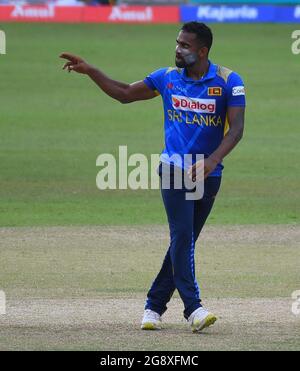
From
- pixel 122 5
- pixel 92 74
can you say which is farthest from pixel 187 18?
pixel 92 74

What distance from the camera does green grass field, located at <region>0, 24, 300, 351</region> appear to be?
940 centimetres

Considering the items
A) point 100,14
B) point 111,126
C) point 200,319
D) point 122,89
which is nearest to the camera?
point 200,319

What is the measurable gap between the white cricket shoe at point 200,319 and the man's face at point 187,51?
5.98ft

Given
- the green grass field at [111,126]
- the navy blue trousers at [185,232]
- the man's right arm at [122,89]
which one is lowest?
the navy blue trousers at [185,232]

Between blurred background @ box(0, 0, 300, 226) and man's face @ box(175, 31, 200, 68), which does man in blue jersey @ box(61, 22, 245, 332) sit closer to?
man's face @ box(175, 31, 200, 68)

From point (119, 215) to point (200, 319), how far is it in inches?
282

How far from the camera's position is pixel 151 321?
9242mm

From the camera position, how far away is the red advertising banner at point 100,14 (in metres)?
39.1

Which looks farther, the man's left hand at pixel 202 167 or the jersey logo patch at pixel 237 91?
the jersey logo patch at pixel 237 91

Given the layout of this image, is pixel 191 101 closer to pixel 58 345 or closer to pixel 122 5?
pixel 58 345

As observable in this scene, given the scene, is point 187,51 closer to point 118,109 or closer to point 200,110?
point 200,110

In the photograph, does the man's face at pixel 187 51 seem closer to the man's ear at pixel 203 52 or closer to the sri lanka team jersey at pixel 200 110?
the man's ear at pixel 203 52

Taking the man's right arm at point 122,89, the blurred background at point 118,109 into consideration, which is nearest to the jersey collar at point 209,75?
Result: the man's right arm at point 122,89

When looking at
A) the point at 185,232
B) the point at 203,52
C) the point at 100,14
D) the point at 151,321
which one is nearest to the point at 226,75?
the point at 203,52
